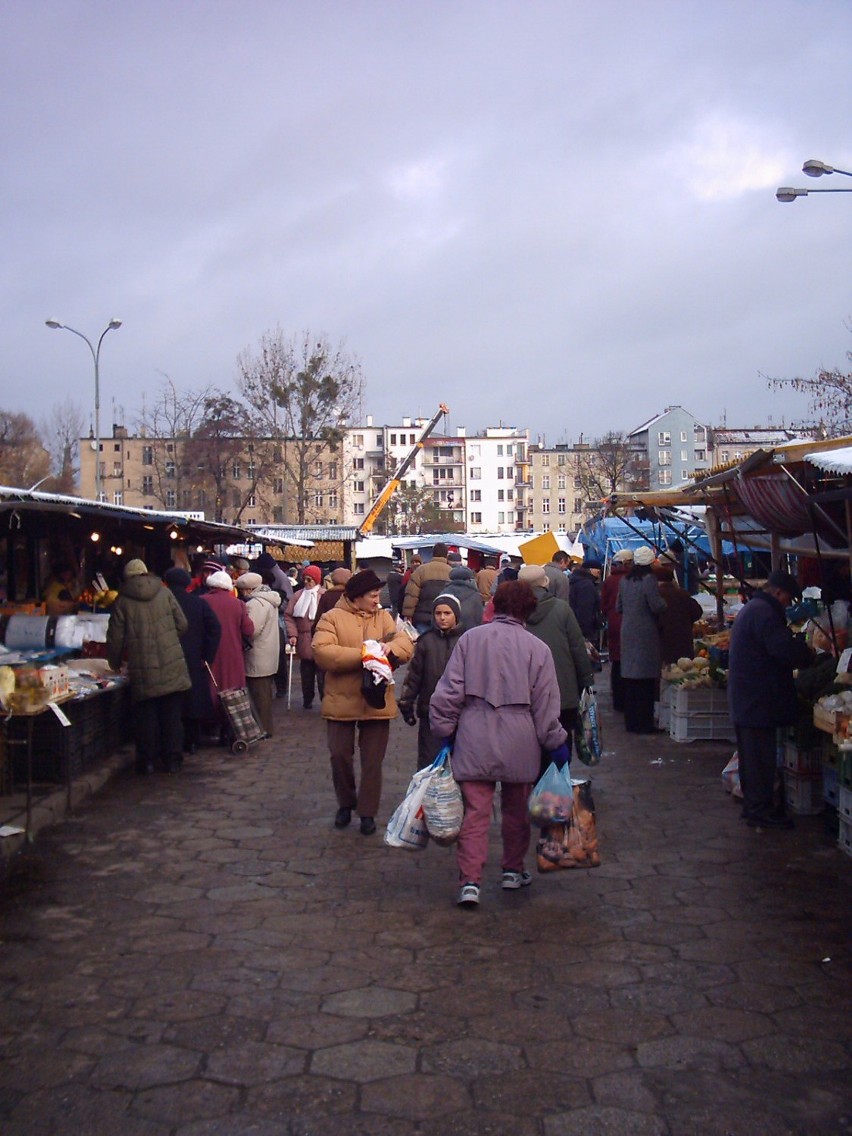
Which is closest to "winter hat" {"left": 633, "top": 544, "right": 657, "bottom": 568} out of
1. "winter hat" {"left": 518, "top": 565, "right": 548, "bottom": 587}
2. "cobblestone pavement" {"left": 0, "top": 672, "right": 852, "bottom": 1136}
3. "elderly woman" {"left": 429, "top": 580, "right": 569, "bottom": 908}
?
"winter hat" {"left": 518, "top": 565, "right": 548, "bottom": 587}

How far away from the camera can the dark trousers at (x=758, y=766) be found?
23.8 ft

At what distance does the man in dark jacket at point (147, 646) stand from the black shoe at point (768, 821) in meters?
4.83

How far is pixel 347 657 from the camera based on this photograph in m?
6.93

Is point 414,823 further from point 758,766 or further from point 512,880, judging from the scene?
point 758,766

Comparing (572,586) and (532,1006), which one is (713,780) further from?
(572,586)

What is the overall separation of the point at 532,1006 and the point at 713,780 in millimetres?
5008

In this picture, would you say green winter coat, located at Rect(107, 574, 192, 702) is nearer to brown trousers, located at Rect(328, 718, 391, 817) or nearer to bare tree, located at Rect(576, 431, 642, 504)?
brown trousers, located at Rect(328, 718, 391, 817)

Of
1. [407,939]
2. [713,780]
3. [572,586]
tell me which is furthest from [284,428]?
[407,939]

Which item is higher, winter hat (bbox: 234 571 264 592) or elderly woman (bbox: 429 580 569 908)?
winter hat (bbox: 234 571 264 592)

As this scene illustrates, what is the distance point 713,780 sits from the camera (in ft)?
29.6

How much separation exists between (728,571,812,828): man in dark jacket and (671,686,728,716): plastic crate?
319 centimetres

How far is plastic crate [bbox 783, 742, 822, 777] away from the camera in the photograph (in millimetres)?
7477

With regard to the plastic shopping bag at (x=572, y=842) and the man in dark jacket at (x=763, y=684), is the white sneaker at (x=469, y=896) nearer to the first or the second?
the plastic shopping bag at (x=572, y=842)

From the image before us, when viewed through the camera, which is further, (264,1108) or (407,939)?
(407,939)
